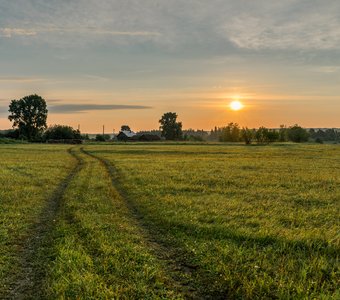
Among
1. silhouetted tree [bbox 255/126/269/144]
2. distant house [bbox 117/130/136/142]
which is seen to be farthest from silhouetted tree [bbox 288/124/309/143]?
distant house [bbox 117/130/136/142]

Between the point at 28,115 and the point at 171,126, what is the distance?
2925 inches

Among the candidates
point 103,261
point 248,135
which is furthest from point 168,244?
point 248,135

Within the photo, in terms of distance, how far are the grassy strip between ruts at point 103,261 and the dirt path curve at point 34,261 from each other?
0.81 ft

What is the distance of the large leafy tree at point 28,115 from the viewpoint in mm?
137500

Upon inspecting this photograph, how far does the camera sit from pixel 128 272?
8820 millimetres

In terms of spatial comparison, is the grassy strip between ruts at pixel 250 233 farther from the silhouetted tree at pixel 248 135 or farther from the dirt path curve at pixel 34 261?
the silhouetted tree at pixel 248 135

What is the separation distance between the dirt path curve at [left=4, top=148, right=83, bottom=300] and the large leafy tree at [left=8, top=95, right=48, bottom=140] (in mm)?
131943

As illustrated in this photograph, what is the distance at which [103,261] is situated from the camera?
31.0 feet

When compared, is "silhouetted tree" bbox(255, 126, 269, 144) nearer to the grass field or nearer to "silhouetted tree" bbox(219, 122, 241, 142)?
"silhouetted tree" bbox(219, 122, 241, 142)

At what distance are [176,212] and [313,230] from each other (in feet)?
17.7

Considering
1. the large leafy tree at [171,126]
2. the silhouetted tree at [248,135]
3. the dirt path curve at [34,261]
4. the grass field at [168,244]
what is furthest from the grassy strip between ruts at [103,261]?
the large leafy tree at [171,126]

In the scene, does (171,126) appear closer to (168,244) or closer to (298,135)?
(298,135)

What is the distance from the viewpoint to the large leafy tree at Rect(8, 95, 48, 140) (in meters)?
138

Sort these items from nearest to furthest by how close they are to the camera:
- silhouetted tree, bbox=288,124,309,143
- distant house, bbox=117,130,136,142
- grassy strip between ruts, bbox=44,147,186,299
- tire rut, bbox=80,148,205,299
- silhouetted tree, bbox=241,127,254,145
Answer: grassy strip between ruts, bbox=44,147,186,299
tire rut, bbox=80,148,205,299
silhouetted tree, bbox=241,127,254,145
silhouetted tree, bbox=288,124,309,143
distant house, bbox=117,130,136,142
